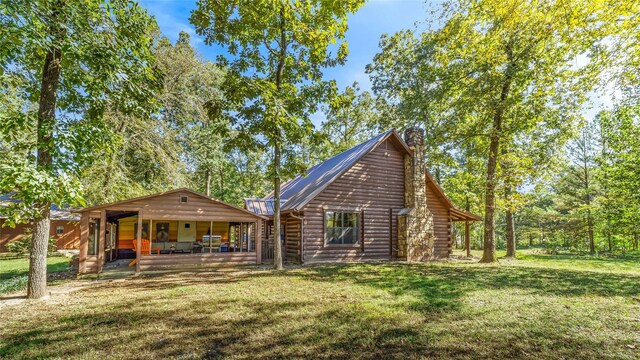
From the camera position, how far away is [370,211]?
15.6m

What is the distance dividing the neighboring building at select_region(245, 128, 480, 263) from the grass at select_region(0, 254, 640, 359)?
17.5 ft

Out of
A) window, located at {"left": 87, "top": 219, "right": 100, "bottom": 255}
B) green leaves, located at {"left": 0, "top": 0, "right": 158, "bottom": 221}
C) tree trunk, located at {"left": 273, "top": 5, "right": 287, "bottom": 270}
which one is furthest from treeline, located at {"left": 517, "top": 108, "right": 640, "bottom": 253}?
window, located at {"left": 87, "top": 219, "right": 100, "bottom": 255}

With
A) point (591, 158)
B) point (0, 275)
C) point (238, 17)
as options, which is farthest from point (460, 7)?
point (591, 158)

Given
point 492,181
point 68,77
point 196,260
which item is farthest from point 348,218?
point 68,77

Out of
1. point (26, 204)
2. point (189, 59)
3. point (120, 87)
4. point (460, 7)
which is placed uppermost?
point (189, 59)

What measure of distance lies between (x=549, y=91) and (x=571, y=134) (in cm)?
288

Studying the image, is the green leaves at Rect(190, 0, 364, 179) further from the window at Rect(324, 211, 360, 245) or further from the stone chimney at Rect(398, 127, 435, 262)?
the stone chimney at Rect(398, 127, 435, 262)

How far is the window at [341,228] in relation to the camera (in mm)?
14875

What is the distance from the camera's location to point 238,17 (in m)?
11.7

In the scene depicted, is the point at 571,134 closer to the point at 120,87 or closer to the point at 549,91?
the point at 549,91

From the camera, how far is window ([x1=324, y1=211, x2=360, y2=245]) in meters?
14.9

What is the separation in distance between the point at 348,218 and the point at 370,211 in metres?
1.17

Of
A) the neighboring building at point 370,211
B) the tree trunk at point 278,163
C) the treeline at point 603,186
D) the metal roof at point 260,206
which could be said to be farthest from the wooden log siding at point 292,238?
the treeline at point 603,186

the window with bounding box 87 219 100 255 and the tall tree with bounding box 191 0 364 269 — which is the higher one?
the tall tree with bounding box 191 0 364 269
